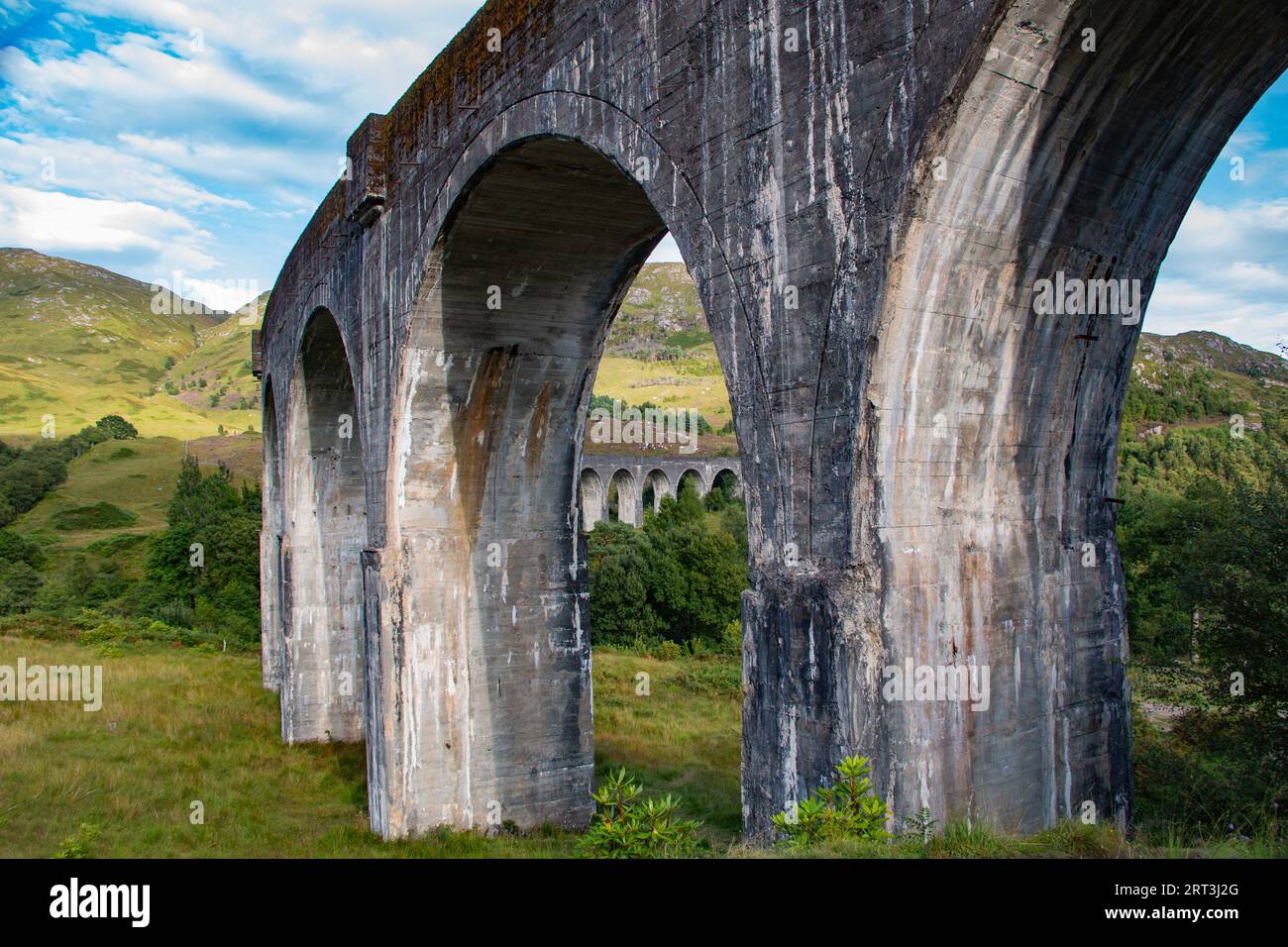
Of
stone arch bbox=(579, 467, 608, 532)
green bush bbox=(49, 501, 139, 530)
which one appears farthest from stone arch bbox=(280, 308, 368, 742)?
green bush bbox=(49, 501, 139, 530)

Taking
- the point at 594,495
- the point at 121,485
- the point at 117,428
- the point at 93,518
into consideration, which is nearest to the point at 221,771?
the point at 594,495

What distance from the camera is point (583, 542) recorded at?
10.4 m

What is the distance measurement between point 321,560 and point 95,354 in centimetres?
12798

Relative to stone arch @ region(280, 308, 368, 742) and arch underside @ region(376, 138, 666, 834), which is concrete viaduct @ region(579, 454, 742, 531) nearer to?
stone arch @ region(280, 308, 368, 742)

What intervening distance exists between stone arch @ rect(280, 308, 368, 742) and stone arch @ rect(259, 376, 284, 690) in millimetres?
1071

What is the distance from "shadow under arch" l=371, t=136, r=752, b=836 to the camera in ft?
29.7

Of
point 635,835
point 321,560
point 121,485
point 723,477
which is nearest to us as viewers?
point 635,835

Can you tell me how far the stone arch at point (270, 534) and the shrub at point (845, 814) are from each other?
1422 cm

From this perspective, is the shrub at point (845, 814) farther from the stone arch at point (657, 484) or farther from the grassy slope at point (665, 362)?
the grassy slope at point (665, 362)

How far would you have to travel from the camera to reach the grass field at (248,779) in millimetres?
8688

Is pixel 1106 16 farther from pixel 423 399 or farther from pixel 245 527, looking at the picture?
pixel 245 527

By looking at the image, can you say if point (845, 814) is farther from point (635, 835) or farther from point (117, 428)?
point (117, 428)

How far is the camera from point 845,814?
11.8ft

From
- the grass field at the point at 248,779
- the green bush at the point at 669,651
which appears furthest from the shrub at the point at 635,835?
the green bush at the point at 669,651
